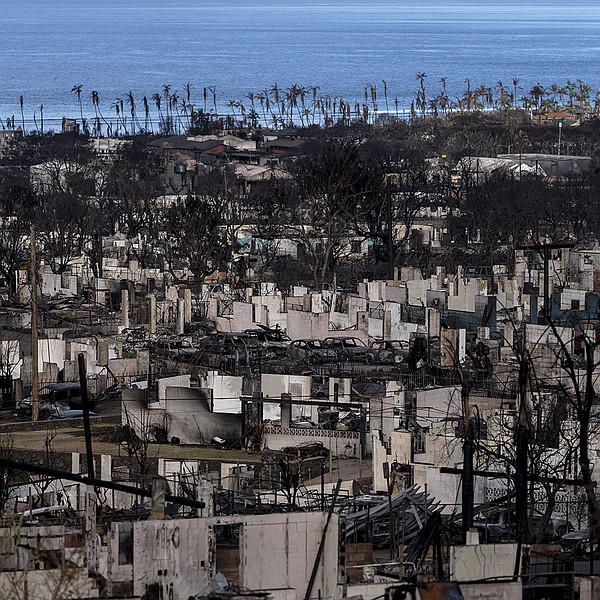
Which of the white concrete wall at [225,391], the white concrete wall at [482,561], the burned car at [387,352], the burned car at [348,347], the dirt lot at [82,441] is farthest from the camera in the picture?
the burned car at [348,347]

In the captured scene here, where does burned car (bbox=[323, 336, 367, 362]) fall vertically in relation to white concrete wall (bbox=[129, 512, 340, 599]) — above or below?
below

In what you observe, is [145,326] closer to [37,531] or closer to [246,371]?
[246,371]

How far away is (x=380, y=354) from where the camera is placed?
2742 centimetres

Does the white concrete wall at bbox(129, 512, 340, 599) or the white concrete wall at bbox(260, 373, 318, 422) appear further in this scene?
the white concrete wall at bbox(260, 373, 318, 422)

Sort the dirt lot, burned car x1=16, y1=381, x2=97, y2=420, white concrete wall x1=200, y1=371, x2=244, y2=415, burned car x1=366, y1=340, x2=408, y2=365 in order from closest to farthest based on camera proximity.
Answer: the dirt lot, white concrete wall x1=200, y1=371, x2=244, y2=415, burned car x1=16, y1=381, x2=97, y2=420, burned car x1=366, y1=340, x2=408, y2=365

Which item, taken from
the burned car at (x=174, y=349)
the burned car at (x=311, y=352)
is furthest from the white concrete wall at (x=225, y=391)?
the burned car at (x=174, y=349)

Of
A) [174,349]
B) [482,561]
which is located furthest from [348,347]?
[482,561]

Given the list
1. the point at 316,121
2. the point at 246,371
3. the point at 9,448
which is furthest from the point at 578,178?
the point at 316,121

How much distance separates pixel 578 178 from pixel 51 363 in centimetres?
3921

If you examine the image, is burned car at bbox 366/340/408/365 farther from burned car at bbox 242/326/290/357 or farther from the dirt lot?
the dirt lot

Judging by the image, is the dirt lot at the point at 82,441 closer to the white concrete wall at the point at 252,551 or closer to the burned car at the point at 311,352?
the burned car at the point at 311,352

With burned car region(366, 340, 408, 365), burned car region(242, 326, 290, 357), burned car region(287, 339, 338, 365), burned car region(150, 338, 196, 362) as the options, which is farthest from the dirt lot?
burned car region(366, 340, 408, 365)

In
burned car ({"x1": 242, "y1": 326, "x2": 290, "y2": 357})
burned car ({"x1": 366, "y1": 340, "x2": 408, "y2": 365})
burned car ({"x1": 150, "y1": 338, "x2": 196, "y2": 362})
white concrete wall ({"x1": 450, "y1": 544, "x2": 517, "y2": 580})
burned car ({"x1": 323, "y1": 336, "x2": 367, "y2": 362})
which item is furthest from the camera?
burned car ({"x1": 150, "y1": 338, "x2": 196, "y2": 362})

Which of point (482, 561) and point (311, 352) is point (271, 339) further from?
point (482, 561)
